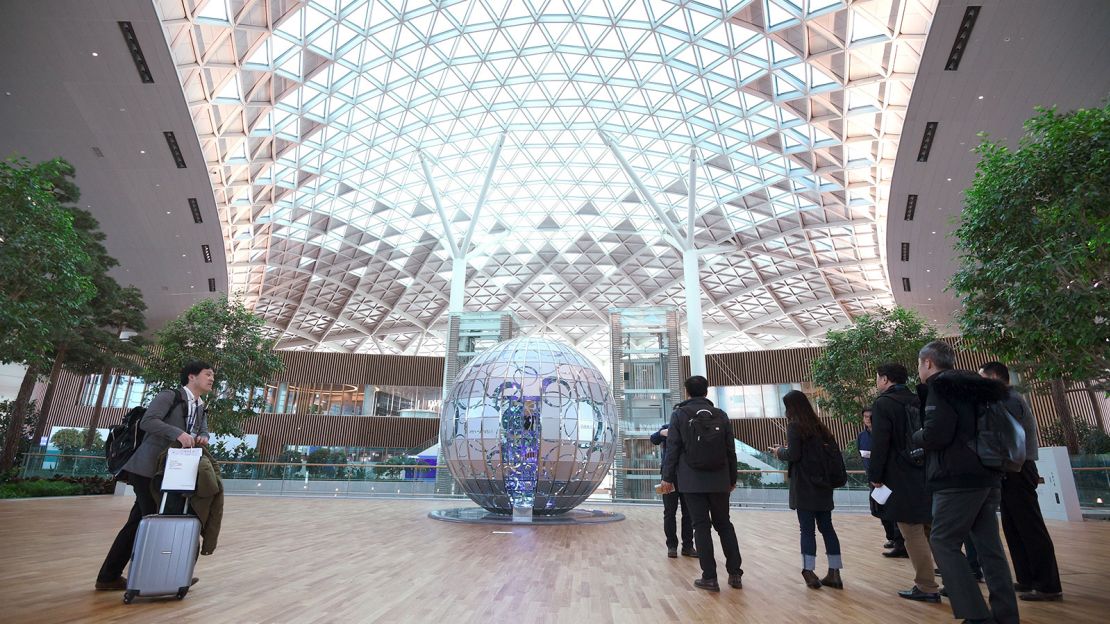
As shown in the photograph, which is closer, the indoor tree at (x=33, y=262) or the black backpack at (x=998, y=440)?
the black backpack at (x=998, y=440)

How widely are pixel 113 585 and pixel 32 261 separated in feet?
36.6

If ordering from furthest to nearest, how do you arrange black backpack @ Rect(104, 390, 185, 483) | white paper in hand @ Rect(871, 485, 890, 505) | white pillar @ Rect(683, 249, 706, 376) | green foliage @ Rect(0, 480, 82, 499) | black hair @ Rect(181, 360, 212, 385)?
white pillar @ Rect(683, 249, 706, 376), green foliage @ Rect(0, 480, 82, 499), black hair @ Rect(181, 360, 212, 385), white paper in hand @ Rect(871, 485, 890, 505), black backpack @ Rect(104, 390, 185, 483)

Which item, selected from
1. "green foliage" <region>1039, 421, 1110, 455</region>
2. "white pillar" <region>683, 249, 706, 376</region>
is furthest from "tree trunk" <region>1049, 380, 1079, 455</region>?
"white pillar" <region>683, 249, 706, 376</region>

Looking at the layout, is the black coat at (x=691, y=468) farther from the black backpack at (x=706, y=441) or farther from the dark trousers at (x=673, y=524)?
the dark trousers at (x=673, y=524)

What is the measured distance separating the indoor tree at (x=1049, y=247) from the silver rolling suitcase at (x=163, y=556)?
31.3ft

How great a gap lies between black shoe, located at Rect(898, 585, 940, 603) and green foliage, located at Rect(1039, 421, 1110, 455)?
772 inches

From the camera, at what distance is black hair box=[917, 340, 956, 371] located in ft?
12.3

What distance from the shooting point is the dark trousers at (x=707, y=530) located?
4.61 meters

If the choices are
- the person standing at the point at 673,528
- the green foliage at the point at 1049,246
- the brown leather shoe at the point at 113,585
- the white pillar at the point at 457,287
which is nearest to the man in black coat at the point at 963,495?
the person standing at the point at 673,528

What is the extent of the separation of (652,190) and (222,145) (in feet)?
70.6

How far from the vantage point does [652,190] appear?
105 feet

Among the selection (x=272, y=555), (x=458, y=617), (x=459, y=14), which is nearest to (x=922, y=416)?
(x=458, y=617)

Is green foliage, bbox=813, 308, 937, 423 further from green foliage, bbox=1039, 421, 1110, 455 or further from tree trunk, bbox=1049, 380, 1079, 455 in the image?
green foliage, bbox=1039, 421, 1110, 455

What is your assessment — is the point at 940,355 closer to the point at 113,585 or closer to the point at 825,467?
the point at 825,467
